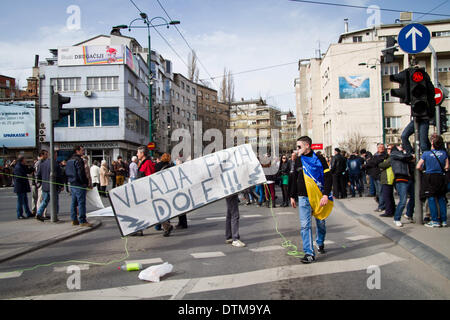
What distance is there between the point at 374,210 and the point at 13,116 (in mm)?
40882

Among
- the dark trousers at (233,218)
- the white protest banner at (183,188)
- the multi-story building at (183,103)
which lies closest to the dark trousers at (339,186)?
the white protest banner at (183,188)

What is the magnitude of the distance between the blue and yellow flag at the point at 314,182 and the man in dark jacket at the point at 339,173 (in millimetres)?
9115

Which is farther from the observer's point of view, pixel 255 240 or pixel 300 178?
pixel 255 240

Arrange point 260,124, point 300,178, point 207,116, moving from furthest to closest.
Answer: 1. point 260,124
2. point 207,116
3. point 300,178

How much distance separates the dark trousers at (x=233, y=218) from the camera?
6.80 meters

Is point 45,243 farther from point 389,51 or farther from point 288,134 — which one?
point 288,134

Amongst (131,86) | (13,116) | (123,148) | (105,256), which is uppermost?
(131,86)

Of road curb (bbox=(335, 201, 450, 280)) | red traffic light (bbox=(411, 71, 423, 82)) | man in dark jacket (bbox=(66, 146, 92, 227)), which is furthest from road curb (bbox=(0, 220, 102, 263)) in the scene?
red traffic light (bbox=(411, 71, 423, 82))

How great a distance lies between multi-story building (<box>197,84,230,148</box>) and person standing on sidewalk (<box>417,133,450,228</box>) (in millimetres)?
67038

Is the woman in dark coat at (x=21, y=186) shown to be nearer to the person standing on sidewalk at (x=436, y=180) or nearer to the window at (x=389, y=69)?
the person standing on sidewalk at (x=436, y=180)

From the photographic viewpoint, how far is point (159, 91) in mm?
55312
